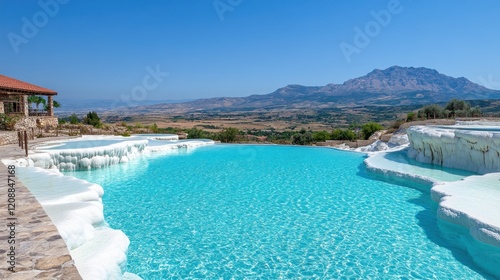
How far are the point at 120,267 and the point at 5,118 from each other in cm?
1686

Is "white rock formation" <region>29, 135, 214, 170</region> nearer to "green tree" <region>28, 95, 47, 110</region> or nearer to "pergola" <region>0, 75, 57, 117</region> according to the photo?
"pergola" <region>0, 75, 57, 117</region>

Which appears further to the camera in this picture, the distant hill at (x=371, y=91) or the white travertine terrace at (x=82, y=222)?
the distant hill at (x=371, y=91)

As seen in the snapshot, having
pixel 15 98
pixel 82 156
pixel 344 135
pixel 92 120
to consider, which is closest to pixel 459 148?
pixel 344 135

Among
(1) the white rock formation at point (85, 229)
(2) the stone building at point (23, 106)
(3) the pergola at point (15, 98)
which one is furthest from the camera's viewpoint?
(2) the stone building at point (23, 106)

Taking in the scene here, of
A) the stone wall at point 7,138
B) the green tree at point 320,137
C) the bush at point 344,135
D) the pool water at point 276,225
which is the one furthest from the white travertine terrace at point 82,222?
the bush at point 344,135

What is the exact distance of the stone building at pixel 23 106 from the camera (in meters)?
18.2

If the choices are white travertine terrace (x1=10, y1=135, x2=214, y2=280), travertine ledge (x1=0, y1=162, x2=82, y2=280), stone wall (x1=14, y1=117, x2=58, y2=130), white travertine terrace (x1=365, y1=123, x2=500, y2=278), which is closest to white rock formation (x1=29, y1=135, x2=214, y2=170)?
white travertine terrace (x1=10, y1=135, x2=214, y2=280)

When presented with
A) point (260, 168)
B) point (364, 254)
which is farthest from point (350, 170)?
point (364, 254)

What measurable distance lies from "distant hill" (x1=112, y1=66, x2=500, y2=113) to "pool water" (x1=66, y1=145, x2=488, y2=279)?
133030 millimetres

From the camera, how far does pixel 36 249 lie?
3006mm

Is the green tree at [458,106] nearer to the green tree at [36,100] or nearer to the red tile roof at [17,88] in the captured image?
the red tile roof at [17,88]

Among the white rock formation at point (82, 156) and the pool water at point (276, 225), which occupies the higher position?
the white rock formation at point (82, 156)

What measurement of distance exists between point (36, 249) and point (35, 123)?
67.8 ft

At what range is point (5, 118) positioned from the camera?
1695cm
